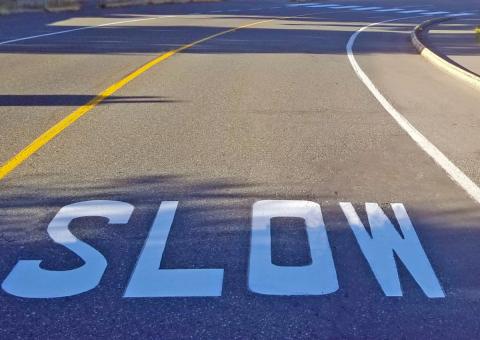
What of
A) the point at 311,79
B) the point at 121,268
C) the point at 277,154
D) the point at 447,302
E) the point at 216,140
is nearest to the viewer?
the point at 447,302

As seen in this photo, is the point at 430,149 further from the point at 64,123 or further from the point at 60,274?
the point at 60,274

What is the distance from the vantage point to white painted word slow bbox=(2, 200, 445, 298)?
16.7 feet

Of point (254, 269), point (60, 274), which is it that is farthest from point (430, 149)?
point (60, 274)

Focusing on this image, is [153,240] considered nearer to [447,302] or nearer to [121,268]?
[121,268]

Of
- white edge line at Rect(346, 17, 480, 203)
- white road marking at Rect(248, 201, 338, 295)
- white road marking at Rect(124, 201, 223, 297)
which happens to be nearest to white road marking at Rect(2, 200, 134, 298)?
white road marking at Rect(124, 201, 223, 297)

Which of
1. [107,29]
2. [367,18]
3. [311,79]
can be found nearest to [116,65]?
[311,79]

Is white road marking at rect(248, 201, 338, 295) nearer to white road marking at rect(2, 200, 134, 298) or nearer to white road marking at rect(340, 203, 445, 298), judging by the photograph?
white road marking at rect(340, 203, 445, 298)

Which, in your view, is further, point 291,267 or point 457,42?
point 457,42

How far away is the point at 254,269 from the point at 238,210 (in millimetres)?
1352

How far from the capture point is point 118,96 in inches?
495

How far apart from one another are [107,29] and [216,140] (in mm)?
17643

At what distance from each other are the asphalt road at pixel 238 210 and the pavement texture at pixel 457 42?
3.39 m

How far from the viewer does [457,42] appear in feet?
75.0

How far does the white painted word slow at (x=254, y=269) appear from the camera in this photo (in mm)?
5082
